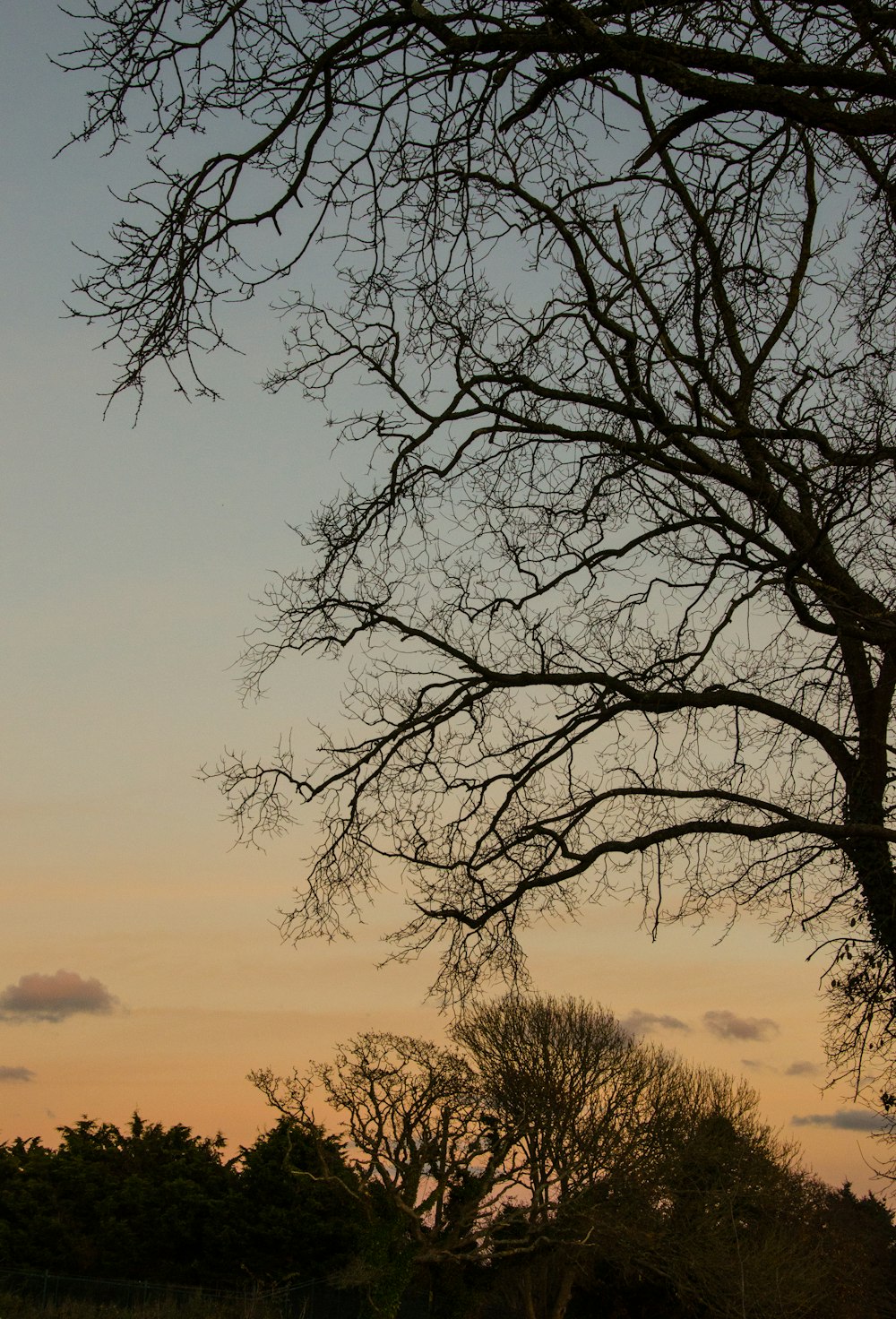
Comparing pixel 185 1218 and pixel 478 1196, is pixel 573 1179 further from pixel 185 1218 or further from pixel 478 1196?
pixel 185 1218

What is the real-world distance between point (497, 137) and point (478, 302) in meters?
2.22

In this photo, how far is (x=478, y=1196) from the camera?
92.1ft

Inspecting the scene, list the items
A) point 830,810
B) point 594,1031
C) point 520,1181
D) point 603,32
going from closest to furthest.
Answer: point 603,32 < point 830,810 < point 520,1181 < point 594,1031

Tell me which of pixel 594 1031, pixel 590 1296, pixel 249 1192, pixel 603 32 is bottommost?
pixel 590 1296

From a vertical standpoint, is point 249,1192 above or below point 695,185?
below

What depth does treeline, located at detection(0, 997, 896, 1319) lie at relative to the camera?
2722 centimetres

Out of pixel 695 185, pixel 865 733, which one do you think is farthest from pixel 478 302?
pixel 865 733

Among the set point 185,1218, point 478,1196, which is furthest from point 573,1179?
point 185,1218

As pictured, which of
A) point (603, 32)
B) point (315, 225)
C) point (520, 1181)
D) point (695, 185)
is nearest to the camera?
point (603, 32)

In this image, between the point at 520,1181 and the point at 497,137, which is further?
the point at 520,1181

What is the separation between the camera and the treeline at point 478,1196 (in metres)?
27.2

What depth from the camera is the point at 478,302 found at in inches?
293

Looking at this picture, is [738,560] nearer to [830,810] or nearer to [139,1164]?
[830,810]

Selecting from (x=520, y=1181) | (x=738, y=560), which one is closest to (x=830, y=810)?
(x=738, y=560)
